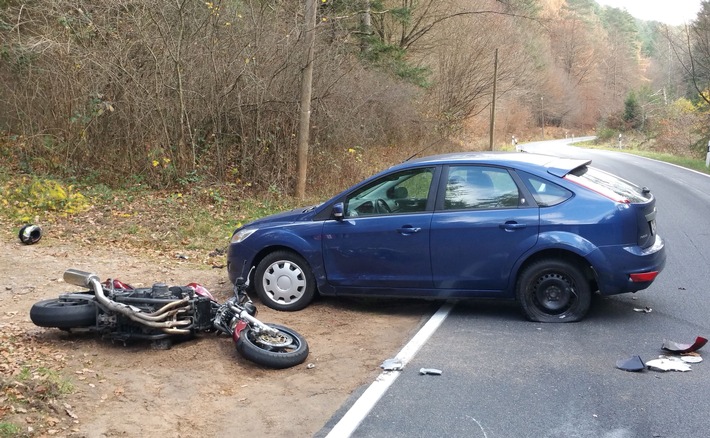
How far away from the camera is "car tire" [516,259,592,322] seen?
647 centimetres

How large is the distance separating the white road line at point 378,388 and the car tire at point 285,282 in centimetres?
141

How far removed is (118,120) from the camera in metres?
15.1

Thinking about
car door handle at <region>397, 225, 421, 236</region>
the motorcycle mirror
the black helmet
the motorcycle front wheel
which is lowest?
the black helmet

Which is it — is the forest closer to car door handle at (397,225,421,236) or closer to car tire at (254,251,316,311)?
car tire at (254,251,316,311)

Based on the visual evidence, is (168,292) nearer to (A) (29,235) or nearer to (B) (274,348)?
(B) (274,348)

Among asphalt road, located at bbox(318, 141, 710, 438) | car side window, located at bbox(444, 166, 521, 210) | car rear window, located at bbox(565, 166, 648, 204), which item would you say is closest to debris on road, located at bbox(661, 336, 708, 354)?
asphalt road, located at bbox(318, 141, 710, 438)

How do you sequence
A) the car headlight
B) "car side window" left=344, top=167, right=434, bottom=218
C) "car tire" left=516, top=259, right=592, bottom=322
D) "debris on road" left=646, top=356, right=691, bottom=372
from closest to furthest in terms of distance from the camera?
1. "debris on road" left=646, top=356, right=691, bottom=372
2. "car tire" left=516, top=259, right=592, bottom=322
3. "car side window" left=344, top=167, right=434, bottom=218
4. the car headlight

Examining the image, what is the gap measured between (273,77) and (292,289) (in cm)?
906

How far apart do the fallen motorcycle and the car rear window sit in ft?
10.3

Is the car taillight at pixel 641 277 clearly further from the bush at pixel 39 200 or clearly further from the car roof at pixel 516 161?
the bush at pixel 39 200

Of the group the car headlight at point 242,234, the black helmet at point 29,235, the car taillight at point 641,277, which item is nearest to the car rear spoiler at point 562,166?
the car taillight at point 641,277

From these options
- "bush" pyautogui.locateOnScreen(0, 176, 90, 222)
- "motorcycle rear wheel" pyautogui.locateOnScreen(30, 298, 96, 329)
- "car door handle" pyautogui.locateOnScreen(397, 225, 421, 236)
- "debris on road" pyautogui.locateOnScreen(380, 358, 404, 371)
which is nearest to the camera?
"debris on road" pyautogui.locateOnScreen(380, 358, 404, 371)

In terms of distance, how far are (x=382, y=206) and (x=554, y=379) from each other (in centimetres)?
271

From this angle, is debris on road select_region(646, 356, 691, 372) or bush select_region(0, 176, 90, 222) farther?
bush select_region(0, 176, 90, 222)
